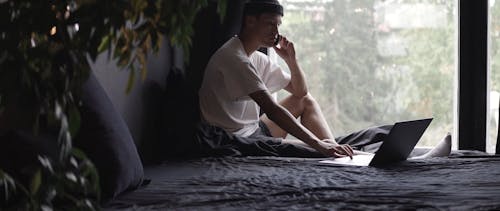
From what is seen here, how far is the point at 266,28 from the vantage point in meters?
2.79

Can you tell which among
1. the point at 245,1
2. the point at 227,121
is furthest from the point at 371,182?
the point at 245,1

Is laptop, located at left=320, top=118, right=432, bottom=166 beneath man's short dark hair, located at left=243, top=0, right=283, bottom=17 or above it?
beneath

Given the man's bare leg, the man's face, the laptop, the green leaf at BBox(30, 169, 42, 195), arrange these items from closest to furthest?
the green leaf at BBox(30, 169, 42, 195) → the laptop → the man's face → the man's bare leg

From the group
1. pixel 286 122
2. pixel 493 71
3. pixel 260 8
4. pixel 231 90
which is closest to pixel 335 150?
pixel 286 122

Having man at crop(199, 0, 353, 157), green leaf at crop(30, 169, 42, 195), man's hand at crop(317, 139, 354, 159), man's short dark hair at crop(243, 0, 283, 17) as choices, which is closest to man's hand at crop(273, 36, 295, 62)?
man at crop(199, 0, 353, 157)

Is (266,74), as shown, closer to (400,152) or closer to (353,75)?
(353,75)

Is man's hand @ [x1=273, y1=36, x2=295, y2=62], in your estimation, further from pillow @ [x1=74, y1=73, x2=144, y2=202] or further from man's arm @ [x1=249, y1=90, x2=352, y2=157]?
pillow @ [x1=74, y1=73, x2=144, y2=202]

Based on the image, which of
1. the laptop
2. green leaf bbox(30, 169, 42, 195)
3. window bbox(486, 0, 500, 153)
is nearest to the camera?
green leaf bbox(30, 169, 42, 195)

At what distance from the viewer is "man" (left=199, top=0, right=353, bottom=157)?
101 inches

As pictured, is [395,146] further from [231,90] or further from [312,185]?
[231,90]

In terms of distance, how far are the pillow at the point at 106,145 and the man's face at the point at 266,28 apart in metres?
1.14

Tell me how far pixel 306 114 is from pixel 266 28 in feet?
1.46

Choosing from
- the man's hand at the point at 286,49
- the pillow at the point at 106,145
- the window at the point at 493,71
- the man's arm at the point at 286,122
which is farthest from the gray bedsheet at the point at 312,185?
the window at the point at 493,71

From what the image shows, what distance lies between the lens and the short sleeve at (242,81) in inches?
101
